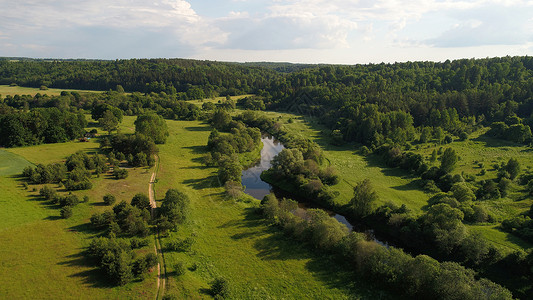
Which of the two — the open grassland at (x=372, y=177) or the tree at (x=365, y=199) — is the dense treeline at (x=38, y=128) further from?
the tree at (x=365, y=199)

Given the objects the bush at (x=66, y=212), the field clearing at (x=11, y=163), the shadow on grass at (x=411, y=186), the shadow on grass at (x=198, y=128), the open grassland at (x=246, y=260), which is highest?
the shadow on grass at (x=198, y=128)

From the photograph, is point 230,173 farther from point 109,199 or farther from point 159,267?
point 159,267

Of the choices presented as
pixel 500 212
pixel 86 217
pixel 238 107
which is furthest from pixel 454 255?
pixel 238 107

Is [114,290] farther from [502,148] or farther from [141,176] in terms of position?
[502,148]

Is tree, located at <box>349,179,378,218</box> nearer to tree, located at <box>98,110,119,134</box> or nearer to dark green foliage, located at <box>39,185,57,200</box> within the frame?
dark green foliage, located at <box>39,185,57,200</box>

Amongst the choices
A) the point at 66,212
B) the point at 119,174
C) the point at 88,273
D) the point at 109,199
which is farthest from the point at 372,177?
the point at 66,212

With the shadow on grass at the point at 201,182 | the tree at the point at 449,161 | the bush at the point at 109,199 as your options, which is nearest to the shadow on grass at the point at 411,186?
the tree at the point at 449,161

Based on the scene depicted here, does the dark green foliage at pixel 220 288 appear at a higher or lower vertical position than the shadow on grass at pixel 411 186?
lower
